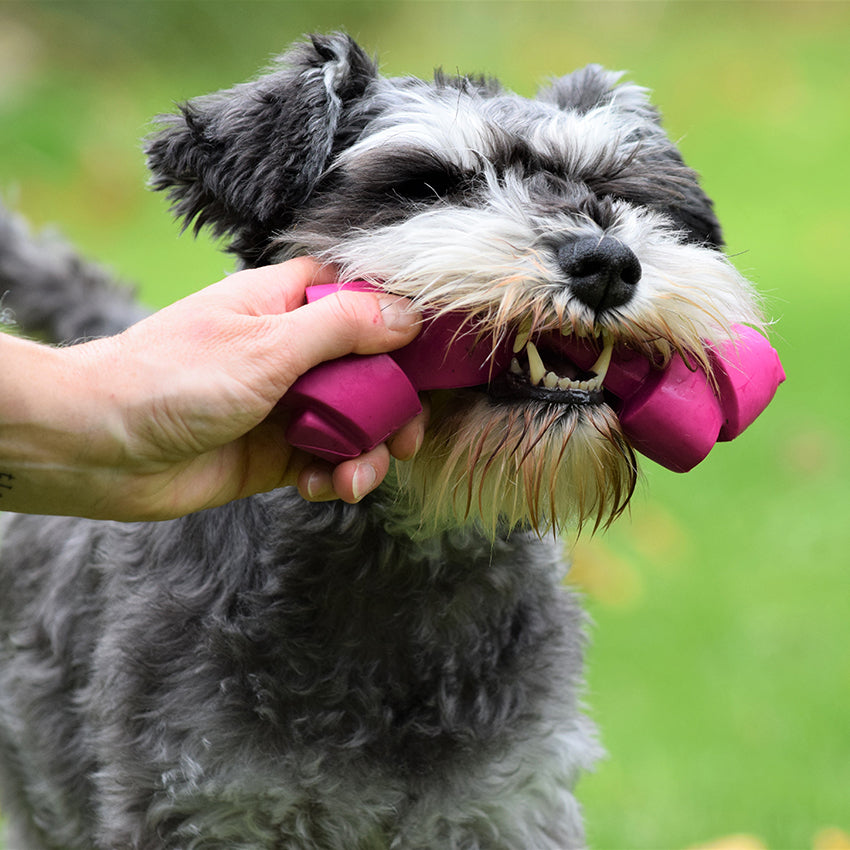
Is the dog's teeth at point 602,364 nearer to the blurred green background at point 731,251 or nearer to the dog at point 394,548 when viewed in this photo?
the dog at point 394,548

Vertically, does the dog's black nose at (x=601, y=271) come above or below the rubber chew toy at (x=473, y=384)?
above

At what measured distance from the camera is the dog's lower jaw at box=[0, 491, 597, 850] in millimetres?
3117

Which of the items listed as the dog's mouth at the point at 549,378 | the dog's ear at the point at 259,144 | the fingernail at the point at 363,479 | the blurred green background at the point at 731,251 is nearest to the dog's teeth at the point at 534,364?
the dog's mouth at the point at 549,378

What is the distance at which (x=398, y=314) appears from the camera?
2697mm

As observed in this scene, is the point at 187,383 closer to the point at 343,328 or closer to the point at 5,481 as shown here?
the point at 343,328

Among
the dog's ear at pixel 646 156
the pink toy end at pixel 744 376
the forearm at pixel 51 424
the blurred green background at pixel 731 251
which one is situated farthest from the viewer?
the blurred green background at pixel 731 251

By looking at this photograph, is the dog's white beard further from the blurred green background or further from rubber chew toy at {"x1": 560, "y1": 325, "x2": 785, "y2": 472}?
the blurred green background

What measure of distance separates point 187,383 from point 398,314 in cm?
45

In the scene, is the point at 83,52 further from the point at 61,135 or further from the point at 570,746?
the point at 570,746

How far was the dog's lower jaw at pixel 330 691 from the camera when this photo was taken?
10.2ft

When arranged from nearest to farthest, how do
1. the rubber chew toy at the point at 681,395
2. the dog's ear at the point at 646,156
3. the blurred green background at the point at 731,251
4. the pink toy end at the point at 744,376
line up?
the rubber chew toy at the point at 681,395 < the pink toy end at the point at 744,376 < the dog's ear at the point at 646,156 < the blurred green background at the point at 731,251

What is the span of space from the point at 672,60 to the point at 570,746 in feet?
52.1

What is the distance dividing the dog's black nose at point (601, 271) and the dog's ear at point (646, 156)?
518 mm

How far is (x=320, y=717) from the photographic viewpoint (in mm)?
3131
